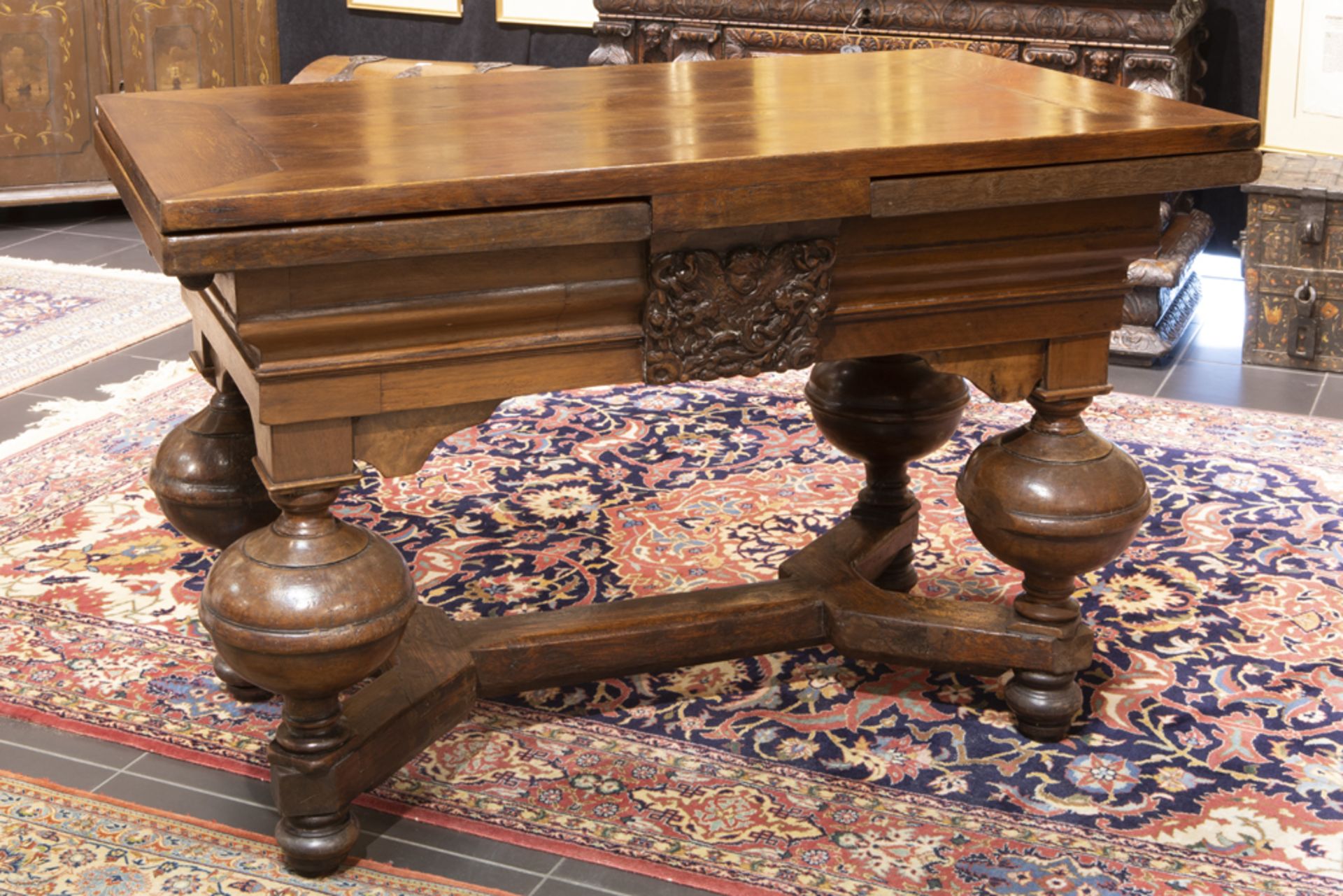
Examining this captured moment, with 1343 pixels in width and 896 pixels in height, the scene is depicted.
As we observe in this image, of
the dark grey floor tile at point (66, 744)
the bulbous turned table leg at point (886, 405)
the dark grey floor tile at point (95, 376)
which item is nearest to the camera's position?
the dark grey floor tile at point (66, 744)

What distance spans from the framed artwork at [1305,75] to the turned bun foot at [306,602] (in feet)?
15.8

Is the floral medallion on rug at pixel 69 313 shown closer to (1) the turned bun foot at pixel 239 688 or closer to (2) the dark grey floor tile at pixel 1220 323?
(1) the turned bun foot at pixel 239 688

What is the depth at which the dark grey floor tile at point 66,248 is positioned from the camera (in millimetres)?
6887

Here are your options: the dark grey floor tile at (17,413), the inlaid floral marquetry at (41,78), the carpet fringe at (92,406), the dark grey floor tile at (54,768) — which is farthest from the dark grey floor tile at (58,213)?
the dark grey floor tile at (54,768)

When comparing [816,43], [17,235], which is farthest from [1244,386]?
[17,235]

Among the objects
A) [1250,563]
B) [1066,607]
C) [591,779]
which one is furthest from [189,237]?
[1250,563]

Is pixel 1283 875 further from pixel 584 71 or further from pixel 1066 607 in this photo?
pixel 584 71

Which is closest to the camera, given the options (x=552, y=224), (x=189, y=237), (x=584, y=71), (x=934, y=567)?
(x=189, y=237)

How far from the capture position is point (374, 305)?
2363 millimetres

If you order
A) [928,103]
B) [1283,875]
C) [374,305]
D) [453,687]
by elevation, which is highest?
[928,103]

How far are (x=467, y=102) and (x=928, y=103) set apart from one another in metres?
0.85

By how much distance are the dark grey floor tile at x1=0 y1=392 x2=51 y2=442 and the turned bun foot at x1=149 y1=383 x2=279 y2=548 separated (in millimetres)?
1991

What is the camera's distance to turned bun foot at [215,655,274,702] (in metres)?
3.21

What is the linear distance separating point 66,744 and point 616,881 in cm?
117
